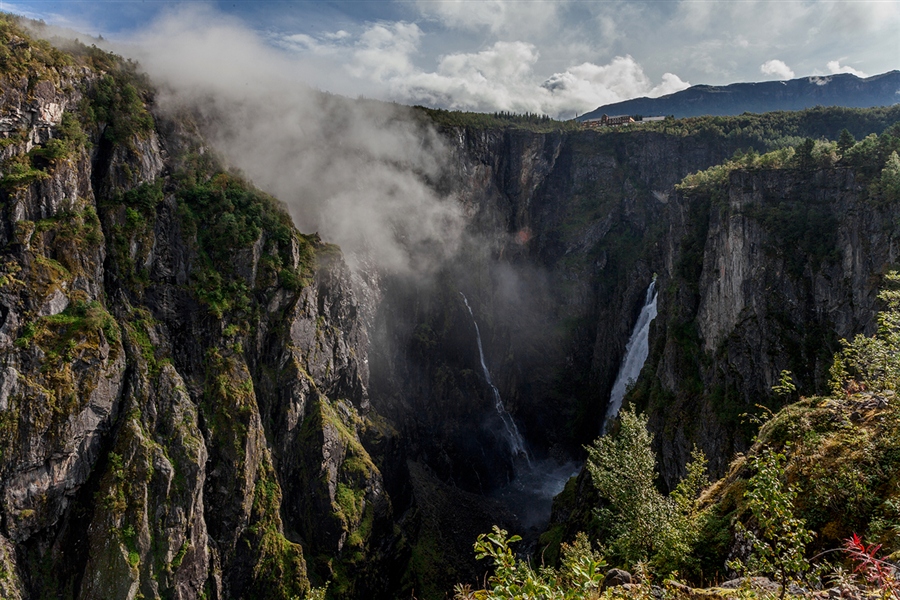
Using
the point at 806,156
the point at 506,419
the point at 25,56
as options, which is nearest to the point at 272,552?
the point at 506,419

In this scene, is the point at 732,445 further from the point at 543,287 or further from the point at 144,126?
the point at 144,126

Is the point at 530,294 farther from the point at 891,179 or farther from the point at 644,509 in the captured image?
the point at 644,509

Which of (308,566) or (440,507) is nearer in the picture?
(308,566)

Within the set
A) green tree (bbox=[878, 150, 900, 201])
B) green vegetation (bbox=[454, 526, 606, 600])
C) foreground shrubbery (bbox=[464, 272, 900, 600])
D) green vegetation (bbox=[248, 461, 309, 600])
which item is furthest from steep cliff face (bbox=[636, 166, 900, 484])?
green vegetation (bbox=[454, 526, 606, 600])

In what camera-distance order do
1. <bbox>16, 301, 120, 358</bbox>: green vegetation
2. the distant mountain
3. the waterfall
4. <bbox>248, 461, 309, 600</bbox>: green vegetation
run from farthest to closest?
the distant mountain → the waterfall → <bbox>248, 461, 309, 600</bbox>: green vegetation → <bbox>16, 301, 120, 358</bbox>: green vegetation

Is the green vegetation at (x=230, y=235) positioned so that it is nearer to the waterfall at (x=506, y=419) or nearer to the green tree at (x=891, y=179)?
the waterfall at (x=506, y=419)

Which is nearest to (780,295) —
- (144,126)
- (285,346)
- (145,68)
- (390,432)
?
(390,432)

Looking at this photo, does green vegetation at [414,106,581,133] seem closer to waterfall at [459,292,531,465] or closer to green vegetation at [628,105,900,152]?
green vegetation at [628,105,900,152]

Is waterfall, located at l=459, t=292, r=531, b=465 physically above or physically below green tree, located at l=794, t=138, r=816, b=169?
below
